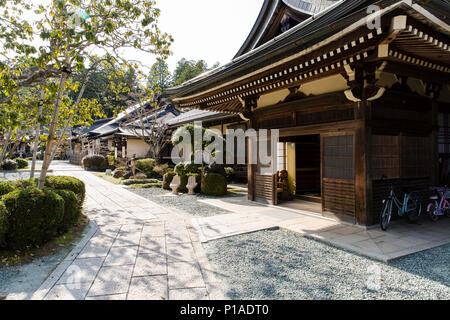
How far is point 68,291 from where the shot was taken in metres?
2.61

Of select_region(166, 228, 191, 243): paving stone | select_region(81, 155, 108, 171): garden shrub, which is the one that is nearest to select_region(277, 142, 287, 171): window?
select_region(166, 228, 191, 243): paving stone

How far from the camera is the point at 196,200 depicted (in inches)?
318

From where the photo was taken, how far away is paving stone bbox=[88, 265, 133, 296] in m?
2.61

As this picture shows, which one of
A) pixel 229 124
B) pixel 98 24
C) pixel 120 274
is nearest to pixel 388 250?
pixel 120 274

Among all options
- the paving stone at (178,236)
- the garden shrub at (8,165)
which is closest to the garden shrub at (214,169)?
the paving stone at (178,236)

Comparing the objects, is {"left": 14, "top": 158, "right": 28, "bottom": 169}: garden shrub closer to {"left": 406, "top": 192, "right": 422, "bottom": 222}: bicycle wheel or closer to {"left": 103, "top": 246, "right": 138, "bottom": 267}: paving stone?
{"left": 103, "top": 246, "right": 138, "bottom": 267}: paving stone

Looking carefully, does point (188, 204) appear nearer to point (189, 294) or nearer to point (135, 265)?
point (135, 265)

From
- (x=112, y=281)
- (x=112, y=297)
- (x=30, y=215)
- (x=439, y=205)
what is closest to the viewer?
(x=112, y=297)

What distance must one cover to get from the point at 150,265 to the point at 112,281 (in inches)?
20.4

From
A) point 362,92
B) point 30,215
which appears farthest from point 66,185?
point 362,92

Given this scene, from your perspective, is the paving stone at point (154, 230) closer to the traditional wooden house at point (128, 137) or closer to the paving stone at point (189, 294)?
the paving stone at point (189, 294)

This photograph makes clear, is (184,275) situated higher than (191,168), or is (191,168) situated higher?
(191,168)

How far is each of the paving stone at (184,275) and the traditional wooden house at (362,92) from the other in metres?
3.25
